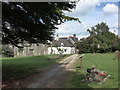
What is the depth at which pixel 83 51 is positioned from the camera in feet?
213

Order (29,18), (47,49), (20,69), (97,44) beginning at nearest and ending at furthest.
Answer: (29,18) < (20,69) < (97,44) < (47,49)

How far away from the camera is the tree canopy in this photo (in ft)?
29.7

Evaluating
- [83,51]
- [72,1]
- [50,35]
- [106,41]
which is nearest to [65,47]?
[83,51]

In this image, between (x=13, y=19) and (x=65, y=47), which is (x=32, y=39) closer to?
(x=13, y=19)

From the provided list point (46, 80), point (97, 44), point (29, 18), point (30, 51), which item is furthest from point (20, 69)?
point (97, 44)

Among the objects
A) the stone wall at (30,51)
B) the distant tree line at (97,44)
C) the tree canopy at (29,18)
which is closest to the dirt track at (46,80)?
the tree canopy at (29,18)

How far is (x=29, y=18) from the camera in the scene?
35.7ft

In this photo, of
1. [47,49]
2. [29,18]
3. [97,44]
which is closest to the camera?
[29,18]

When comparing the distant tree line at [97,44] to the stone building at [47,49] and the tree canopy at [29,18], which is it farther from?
the tree canopy at [29,18]

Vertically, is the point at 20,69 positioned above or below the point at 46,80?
below

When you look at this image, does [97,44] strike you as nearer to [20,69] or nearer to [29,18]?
[20,69]

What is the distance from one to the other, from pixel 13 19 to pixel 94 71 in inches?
237

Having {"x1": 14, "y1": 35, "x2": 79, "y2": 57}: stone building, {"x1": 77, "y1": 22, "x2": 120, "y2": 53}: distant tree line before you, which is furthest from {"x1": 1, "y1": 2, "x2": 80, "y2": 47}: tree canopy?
{"x1": 77, "y1": 22, "x2": 120, "y2": 53}: distant tree line

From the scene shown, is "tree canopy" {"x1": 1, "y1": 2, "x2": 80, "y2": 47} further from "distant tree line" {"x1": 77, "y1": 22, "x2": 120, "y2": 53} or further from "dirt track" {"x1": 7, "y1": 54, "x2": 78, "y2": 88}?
"distant tree line" {"x1": 77, "y1": 22, "x2": 120, "y2": 53}
